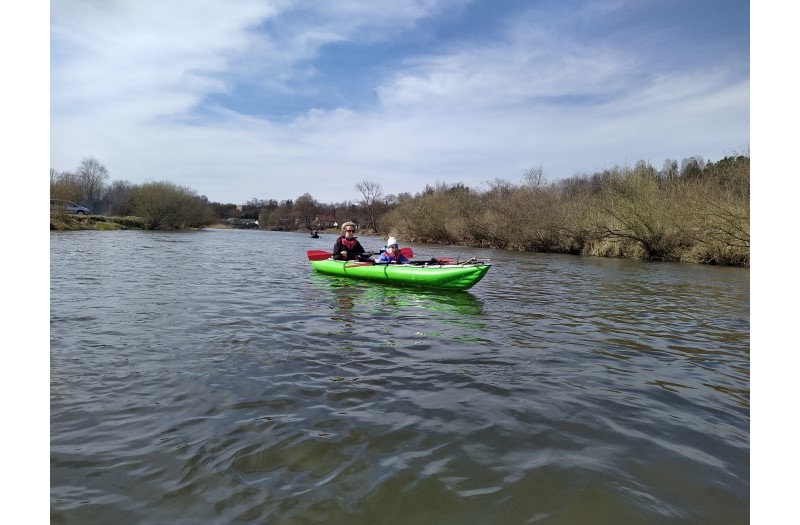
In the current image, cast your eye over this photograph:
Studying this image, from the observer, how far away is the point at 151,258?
17938mm

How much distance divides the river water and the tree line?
9.95 meters

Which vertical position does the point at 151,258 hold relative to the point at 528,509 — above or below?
above

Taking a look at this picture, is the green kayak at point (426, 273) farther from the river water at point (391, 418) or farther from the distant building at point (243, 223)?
the distant building at point (243, 223)

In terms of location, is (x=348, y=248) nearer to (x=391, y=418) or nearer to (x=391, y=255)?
(x=391, y=255)

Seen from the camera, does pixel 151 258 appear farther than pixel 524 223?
No

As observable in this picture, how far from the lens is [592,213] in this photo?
27.0 m

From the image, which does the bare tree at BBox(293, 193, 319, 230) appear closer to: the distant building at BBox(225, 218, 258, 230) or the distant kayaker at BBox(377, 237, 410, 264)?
the distant building at BBox(225, 218, 258, 230)

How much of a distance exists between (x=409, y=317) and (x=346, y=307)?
1443 mm

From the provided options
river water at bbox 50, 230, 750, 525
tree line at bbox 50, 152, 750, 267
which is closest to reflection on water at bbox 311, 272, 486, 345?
river water at bbox 50, 230, 750, 525

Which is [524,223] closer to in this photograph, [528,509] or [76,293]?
[76,293]

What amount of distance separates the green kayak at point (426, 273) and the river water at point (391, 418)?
7.12 ft

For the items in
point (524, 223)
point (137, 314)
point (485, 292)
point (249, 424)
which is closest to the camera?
point (249, 424)

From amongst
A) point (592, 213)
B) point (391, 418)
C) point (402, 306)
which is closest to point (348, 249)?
point (402, 306)
